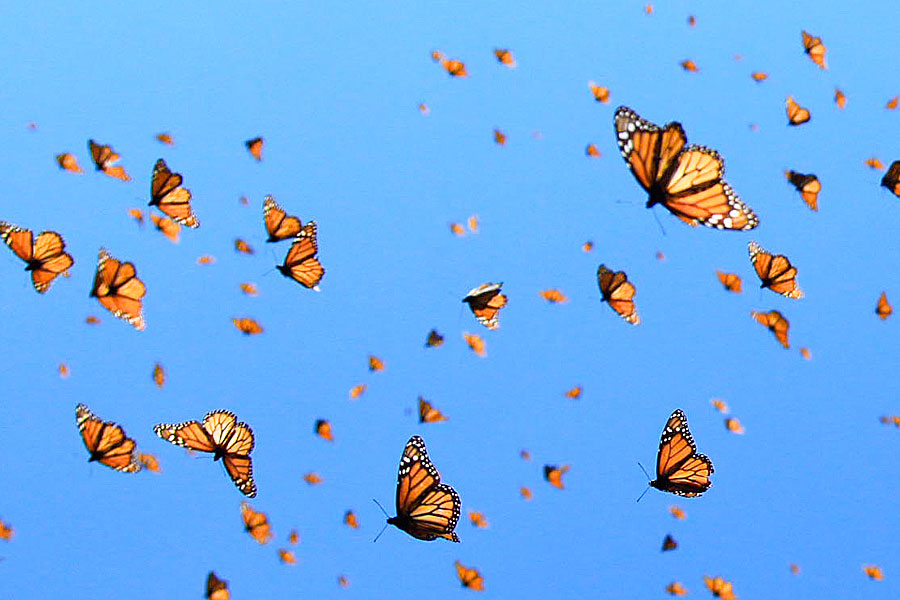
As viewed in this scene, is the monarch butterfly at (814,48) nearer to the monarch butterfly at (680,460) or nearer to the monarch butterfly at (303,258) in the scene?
the monarch butterfly at (680,460)

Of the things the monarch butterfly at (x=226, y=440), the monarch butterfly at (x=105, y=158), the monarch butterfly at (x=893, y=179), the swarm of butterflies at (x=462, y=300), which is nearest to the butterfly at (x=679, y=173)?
the swarm of butterflies at (x=462, y=300)

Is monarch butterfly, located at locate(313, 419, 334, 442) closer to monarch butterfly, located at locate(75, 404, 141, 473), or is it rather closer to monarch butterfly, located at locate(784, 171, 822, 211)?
monarch butterfly, located at locate(75, 404, 141, 473)

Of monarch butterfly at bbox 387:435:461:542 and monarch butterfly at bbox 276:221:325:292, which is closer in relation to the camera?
monarch butterfly at bbox 387:435:461:542

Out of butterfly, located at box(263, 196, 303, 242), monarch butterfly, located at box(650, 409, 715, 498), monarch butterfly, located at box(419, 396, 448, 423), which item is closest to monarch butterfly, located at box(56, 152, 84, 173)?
butterfly, located at box(263, 196, 303, 242)

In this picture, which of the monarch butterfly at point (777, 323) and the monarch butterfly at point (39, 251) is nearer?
the monarch butterfly at point (39, 251)

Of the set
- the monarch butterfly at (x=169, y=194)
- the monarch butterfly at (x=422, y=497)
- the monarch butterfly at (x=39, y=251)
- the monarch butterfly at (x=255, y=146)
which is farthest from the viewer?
the monarch butterfly at (x=255, y=146)

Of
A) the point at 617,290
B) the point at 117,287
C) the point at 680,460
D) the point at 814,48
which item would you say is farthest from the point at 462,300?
the point at 814,48

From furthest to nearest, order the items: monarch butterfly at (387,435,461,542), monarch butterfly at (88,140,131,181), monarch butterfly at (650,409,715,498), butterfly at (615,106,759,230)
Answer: monarch butterfly at (88,140,131,181)
monarch butterfly at (650,409,715,498)
monarch butterfly at (387,435,461,542)
butterfly at (615,106,759,230)
